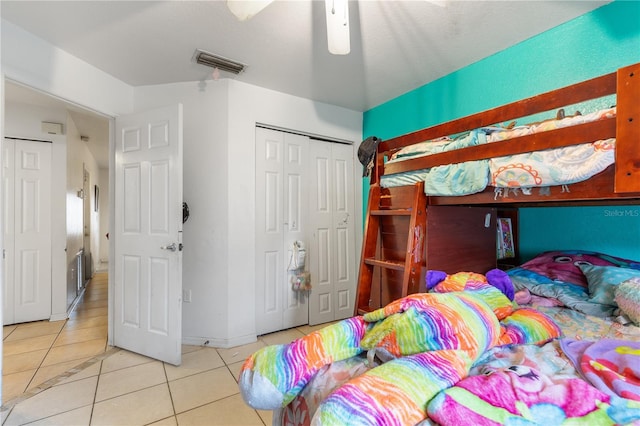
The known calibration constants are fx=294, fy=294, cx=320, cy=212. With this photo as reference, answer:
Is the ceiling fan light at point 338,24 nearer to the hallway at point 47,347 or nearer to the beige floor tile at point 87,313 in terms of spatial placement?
the hallway at point 47,347

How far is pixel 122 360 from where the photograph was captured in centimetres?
236

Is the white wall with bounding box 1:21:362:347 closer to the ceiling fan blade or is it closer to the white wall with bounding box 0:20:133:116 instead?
the white wall with bounding box 0:20:133:116

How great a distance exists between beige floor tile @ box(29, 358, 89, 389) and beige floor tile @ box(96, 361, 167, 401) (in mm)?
338

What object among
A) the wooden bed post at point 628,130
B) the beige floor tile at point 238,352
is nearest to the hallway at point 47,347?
the beige floor tile at point 238,352

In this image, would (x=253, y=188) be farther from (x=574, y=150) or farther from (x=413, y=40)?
(x=574, y=150)

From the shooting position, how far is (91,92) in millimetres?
2365

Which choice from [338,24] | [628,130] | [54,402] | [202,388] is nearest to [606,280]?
[628,130]

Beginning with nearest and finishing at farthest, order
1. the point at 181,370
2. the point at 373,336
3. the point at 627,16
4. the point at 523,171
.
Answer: the point at 373,336, the point at 523,171, the point at 627,16, the point at 181,370

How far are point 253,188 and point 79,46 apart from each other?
62.7 inches

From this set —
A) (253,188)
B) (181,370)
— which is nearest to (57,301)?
(181,370)

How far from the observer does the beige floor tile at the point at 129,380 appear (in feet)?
Answer: 6.32

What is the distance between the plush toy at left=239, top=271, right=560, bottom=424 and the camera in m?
0.66

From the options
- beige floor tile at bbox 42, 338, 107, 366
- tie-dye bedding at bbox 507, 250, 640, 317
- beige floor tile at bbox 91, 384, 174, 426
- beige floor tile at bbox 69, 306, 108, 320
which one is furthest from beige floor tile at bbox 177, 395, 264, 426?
beige floor tile at bbox 69, 306, 108, 320

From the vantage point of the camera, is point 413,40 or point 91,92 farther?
point 91,92
